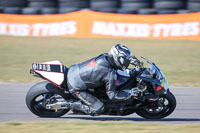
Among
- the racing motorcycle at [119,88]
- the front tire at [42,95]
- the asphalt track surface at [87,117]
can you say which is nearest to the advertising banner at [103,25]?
the asphalt track surface at [87,117]

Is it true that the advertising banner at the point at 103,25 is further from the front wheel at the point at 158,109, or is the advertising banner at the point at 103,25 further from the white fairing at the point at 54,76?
the white fairing at the point at 54,76

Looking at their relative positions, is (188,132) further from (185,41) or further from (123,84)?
(185,41)

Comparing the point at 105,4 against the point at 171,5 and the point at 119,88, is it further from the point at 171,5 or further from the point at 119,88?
the point at 119,88

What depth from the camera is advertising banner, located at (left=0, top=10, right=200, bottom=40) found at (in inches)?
640

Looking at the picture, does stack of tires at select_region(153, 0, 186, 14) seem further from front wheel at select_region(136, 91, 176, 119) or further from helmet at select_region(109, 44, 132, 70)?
helmet at select_region(109, 44, 132, 70)

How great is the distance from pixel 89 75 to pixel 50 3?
14.9 metres

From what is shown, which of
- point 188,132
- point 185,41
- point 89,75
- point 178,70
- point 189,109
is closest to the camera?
point 188,132

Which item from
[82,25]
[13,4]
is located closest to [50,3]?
[13,4]

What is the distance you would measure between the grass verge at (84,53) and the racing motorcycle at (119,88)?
11.0 feet

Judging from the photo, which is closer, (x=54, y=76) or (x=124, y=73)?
(x=54, y=76)

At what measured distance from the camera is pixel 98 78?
18.5 feet

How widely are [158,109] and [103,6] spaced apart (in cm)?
1344

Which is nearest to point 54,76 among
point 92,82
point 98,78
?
point 92,82

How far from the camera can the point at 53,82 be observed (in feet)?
18.8
